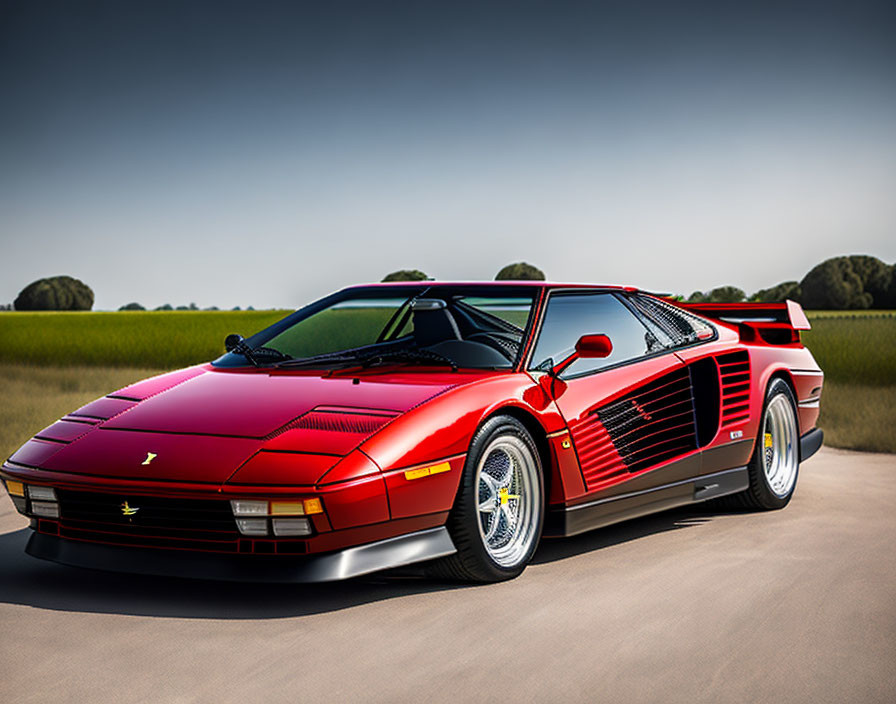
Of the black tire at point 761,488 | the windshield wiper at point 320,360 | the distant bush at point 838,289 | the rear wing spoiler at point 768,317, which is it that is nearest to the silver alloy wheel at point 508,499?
the windshield wiper at point 320,360

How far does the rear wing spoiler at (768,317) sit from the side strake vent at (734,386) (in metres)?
0.68

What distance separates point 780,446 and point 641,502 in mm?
1785

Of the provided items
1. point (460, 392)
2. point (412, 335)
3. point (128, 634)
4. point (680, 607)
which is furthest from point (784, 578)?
point (128, 634)

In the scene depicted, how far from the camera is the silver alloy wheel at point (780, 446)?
22.4 feet

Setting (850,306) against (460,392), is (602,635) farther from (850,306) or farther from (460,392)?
(850,306)

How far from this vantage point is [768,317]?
7.47m

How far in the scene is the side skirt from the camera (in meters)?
5.09

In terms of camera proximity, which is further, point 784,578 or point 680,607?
point 784,578

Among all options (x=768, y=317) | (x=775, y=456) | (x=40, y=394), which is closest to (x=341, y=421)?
(x=775, y=456)

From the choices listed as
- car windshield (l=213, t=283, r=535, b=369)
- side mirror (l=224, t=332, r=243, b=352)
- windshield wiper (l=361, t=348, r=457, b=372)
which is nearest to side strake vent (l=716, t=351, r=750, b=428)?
car windshield (l=213, t=283, r=535, b=369)

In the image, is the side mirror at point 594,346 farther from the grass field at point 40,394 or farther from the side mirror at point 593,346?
the grass field at point 40,394

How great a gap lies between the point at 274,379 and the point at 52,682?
1.97m

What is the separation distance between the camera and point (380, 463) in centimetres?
429

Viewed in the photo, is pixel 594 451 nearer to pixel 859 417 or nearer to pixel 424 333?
pixel 424 333
